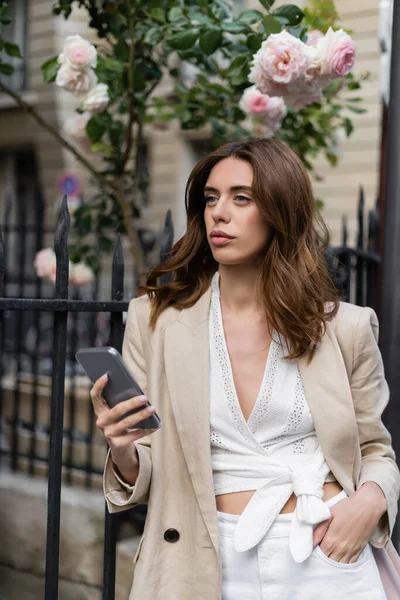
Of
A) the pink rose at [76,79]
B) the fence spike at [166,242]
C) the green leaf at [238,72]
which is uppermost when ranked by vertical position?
the green leaf at [238,72]

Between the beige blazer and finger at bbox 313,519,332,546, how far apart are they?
11cm

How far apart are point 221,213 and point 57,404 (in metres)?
0.65

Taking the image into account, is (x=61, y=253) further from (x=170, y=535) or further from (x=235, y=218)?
(x=170, y=535)

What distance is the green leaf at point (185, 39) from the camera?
2645mm

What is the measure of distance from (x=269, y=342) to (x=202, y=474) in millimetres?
375

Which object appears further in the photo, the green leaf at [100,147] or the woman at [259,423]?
the green leaf at [100,147]

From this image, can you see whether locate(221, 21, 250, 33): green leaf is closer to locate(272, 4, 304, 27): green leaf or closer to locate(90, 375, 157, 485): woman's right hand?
locate(272, 4, 304, 27): green leaf

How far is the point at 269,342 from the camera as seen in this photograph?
6.25 feet

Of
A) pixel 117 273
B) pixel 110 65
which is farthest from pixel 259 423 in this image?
pixel 110 65

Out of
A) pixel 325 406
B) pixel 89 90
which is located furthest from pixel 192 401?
pixel 89 90

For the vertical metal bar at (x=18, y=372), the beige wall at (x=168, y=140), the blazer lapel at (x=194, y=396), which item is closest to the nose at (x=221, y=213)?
the blazer lapel at (x=194, y=396)

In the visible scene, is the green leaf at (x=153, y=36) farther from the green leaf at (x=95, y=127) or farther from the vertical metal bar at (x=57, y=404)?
the vertical metal bar at (x=57, y=404)

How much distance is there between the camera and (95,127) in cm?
307

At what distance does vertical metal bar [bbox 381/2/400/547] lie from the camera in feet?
8.13
